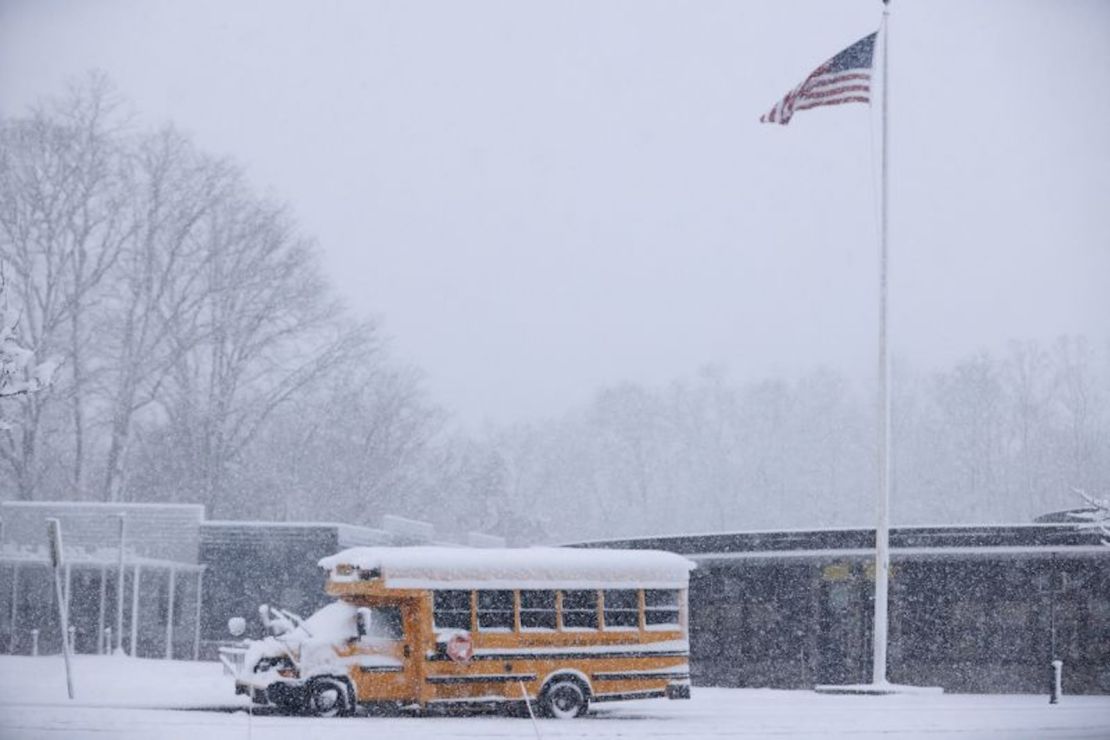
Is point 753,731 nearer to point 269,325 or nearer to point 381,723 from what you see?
point 381,723

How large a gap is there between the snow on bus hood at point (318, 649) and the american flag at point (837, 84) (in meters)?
13.8

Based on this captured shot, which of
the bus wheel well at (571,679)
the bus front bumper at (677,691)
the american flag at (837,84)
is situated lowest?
the bus front bumper at (677,691)

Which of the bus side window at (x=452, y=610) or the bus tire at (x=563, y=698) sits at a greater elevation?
the bus side window at (x=452, y=610)

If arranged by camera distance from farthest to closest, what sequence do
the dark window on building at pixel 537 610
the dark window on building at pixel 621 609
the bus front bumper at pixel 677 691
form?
the bus front bumper at pixel 677 691
the dark window on building at pixel 621 609
the dark window on building at pixel 537 610

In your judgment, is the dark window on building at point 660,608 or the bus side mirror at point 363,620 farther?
the dark window on building at point 660,608

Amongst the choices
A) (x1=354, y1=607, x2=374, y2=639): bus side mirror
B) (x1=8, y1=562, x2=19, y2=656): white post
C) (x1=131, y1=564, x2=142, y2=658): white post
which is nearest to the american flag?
(x1=354, y1=607, x2=374, y2=639): bus side mirror

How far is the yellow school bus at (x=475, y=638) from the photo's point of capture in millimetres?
22625

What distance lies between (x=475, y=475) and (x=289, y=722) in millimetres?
72931

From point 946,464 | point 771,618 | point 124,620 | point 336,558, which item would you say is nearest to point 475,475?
point 946,464

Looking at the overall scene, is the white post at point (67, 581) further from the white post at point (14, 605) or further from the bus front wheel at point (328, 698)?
the bus front wheel at point (328, 698)

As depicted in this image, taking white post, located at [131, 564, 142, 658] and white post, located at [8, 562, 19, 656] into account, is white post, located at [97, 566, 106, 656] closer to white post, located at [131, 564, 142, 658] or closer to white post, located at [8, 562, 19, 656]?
white post, located at [131, 564, 142, 658]

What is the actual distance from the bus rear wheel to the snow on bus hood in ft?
7.35

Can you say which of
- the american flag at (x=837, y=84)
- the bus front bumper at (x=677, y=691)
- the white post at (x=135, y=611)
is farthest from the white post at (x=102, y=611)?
the american flag at (x=837, y=84)

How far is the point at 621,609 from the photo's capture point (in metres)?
24.3
